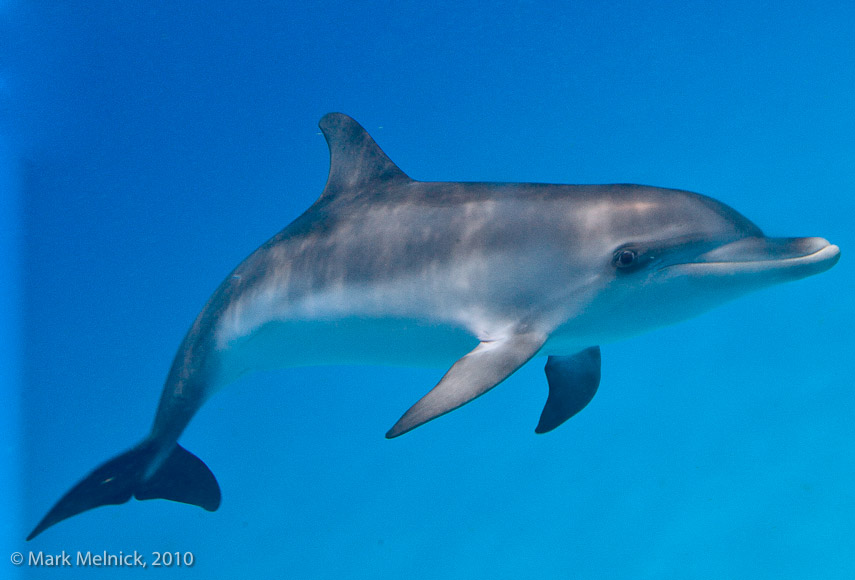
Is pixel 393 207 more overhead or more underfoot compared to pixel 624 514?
more overhead

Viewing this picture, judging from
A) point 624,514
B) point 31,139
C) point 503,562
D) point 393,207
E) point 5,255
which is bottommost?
point 503,562

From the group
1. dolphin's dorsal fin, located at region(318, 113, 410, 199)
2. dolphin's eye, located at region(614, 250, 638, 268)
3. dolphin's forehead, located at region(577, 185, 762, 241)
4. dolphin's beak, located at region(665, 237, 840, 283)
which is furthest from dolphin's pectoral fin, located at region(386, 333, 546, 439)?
dolphin's dorsal fin, located at region(318, 113, 410, 199)

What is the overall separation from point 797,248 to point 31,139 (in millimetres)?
14876

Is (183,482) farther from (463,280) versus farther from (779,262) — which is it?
(779,262)

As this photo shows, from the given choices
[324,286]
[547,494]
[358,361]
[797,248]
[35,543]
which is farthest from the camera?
[35,543]

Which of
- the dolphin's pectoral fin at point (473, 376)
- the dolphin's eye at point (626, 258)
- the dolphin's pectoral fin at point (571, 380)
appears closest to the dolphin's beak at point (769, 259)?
the dolphin's eye at point (626, 258)

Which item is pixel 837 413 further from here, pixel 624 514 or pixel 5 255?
pixel 5 255

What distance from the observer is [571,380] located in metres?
5.36

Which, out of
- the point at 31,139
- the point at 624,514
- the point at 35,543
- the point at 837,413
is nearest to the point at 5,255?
the point at 31,139

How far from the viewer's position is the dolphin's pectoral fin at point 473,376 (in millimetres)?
3195

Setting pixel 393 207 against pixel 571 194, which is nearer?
pixel 571 194

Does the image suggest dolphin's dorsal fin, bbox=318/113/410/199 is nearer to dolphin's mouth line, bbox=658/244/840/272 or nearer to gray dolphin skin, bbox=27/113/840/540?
gray dolphin skin, bbox=27/113/840/540

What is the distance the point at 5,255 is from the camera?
42.7 feet

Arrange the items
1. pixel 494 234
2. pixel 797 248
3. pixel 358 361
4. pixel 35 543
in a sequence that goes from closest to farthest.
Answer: pixel 797 248
pixel 494 234
pixel 358 361
pixel 35 543
